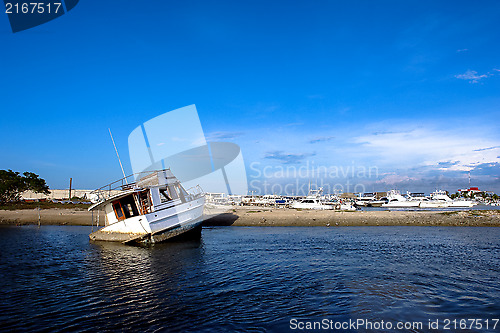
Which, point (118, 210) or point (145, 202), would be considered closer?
point (145, 202)

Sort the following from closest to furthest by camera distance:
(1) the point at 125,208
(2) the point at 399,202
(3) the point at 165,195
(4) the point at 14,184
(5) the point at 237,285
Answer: (5) the point at 237,285 < (1) the point at 125,208 < (3) the point at 165,195 < (4) the point at 14,184 < (2) the point at 399,202

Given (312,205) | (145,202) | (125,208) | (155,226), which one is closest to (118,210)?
(125,208)

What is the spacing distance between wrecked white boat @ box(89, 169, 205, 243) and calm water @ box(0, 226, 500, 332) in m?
1.79

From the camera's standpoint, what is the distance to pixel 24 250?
936 inches

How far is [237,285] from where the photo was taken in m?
14.7

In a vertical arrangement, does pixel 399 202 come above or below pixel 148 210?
below

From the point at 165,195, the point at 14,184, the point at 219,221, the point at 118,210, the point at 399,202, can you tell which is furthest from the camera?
the point at 399,202

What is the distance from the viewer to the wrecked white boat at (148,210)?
85.8 ft

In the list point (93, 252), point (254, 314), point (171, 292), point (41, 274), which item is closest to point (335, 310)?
point (254, 314)

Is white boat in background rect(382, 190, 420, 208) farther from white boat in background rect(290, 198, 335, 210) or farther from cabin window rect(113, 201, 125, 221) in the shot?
cabin window rect(113, 201, 125, 221)

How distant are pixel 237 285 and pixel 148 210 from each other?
14.8m

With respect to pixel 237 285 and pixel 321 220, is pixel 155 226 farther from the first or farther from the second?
pixel 321 220

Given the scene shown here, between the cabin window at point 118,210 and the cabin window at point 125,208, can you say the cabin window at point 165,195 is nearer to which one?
the cabin window at point 125,208

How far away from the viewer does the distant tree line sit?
66625 mm
